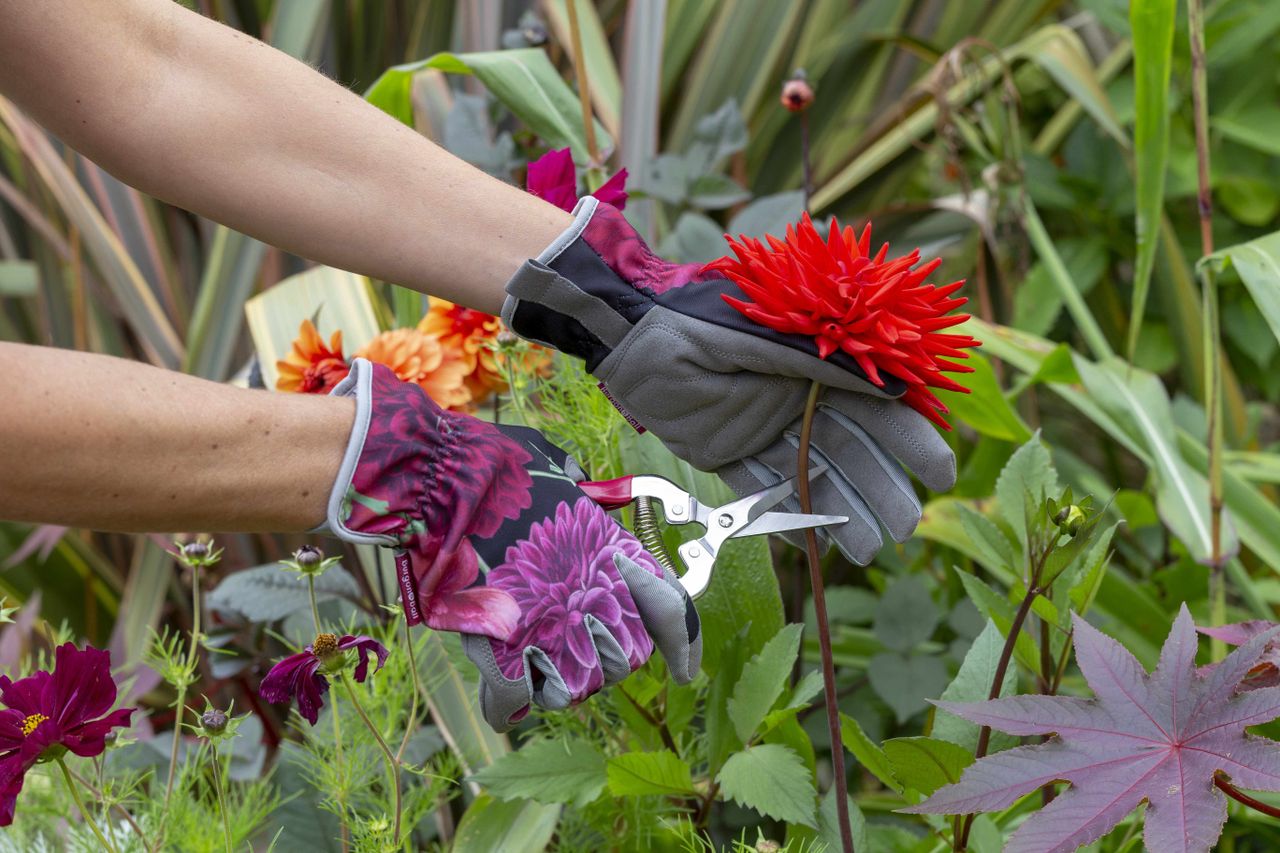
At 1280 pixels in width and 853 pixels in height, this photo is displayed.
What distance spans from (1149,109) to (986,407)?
0.23m

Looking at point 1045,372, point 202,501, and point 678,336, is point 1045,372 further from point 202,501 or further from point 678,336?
point 202,501

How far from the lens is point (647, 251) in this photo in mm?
632

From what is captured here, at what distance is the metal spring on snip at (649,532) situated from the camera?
0.56 m

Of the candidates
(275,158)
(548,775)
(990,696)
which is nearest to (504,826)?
(548,775)

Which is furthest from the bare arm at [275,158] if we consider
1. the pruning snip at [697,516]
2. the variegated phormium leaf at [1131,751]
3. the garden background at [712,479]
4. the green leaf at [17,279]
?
the green leaf at [17,279]

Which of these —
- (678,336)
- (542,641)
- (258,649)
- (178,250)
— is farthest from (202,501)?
(178,250)

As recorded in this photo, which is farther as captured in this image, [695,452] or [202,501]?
[695,452]

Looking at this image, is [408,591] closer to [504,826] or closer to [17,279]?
[504,826]

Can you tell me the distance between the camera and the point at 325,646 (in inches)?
19.5

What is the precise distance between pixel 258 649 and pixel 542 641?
50cm

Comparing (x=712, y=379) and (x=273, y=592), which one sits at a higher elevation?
(x=712, y=379)

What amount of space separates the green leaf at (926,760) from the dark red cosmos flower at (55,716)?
1.14 ft

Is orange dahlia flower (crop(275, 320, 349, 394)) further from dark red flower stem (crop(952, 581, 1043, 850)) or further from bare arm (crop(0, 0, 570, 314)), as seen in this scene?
dark red flower stem (crop(952, 581, 1043, 850))

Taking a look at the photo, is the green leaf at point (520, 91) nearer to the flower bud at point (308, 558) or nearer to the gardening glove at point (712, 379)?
the gardening glove at point (712, 379)
